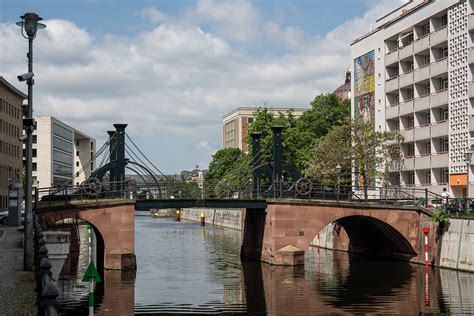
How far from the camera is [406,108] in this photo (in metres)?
77.8

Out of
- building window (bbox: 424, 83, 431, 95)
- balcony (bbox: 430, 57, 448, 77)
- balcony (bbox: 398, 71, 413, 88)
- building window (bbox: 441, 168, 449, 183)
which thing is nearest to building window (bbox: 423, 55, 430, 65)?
balcony (bbox: 398, 71, 413, 88)

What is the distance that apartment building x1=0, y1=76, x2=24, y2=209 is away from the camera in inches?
4240

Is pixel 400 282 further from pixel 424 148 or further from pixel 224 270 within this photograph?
pixel 424 148

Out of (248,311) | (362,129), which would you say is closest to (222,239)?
(362,129)

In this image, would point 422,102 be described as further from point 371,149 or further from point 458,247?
point 458,247

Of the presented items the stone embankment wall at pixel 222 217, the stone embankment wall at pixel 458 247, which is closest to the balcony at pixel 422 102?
the stone embankment wall at pixel 458 247

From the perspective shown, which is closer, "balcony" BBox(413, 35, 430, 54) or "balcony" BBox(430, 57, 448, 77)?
"balcony" BBox(430, 57, 448, 77)

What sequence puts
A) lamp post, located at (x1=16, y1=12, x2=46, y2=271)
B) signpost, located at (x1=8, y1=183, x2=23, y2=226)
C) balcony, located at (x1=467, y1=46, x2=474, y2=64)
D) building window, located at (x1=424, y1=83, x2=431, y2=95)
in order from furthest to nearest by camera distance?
building window, located at (x1=424, y1=83, x2=431, y2=95) → balcony, located at (x1=467, y1=46, x2=474, y2=64) → signpost, located at (x1=8, y1=183, x2=23, y2=226) → lamp post, located at (x1=16, y1=12, x2=46, y2=271)

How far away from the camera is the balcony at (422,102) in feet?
243

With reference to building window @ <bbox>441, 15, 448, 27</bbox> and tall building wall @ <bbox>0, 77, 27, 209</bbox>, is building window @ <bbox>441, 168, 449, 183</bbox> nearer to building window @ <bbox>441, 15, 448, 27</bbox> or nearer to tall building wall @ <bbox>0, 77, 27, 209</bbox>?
building window @ <bbox>441, 15, 448, 27</bbox>

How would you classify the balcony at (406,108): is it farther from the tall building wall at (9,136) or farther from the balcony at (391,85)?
the tall building wall at (9,136)

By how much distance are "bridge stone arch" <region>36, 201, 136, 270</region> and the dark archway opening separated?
15.9 metres

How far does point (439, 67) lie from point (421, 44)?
406 cm

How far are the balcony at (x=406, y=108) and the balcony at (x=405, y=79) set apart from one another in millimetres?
1770
